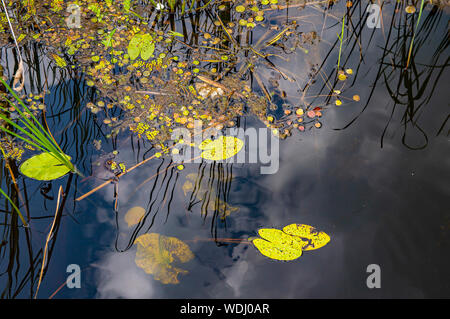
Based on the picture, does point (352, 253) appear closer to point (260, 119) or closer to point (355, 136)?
point (355, 136)

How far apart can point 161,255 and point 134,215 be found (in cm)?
21

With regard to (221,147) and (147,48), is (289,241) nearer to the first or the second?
(221,147)

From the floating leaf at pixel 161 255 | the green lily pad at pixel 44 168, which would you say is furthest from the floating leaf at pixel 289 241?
the green lily pad at pixel 44 168

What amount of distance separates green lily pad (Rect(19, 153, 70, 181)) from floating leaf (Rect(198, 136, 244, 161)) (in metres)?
0.62

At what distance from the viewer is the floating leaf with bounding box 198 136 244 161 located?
152 centimetres

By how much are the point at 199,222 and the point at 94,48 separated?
1206mm

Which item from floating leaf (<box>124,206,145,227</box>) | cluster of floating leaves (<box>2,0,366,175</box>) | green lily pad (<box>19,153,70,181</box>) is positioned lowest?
floating leaf (<box>124,206,145,227</box>)

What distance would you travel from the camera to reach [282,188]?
1.44 meters

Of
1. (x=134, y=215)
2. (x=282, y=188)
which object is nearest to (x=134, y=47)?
(x=134, y=215)

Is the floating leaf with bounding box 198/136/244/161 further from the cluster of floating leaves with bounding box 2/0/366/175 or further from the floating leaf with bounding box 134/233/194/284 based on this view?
the floating leaf with bounding box 134/233/194/284

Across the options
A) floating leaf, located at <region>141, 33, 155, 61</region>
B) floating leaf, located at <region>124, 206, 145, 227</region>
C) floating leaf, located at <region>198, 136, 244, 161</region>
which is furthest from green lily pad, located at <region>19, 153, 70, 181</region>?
floating leaf, located at <region>141, 33, 155, 61</region>

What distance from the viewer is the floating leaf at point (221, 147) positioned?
152 centimetres

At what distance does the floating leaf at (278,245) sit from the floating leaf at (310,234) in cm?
2
